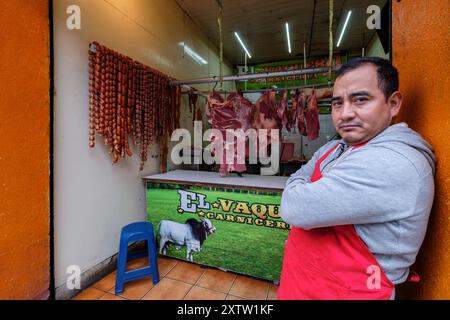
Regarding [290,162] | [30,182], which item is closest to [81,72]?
[30,182]

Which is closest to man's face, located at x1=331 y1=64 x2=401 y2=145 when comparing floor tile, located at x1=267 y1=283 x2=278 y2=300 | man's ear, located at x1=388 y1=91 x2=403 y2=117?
man's ear, located at x1=388 y1=91 x2=403 y2=117

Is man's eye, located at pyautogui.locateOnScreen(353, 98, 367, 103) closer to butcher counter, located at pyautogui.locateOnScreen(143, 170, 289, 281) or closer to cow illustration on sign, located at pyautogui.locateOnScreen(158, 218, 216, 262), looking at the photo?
butcher counter, located at pyautogui.locateOnScreen(143, 170, 289, 281)

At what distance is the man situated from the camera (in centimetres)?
77

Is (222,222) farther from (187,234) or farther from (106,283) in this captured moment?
(106,283)

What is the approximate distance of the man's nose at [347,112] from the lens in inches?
37.2

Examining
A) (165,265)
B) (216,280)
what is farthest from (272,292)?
(165,265)

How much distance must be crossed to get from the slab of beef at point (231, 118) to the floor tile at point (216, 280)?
4.30 ft

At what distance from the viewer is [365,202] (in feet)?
2.55

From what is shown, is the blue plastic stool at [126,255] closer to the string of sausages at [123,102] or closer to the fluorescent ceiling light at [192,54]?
the string of sausages at [123,102]

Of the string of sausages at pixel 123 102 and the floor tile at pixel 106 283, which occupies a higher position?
the string of sausages at pixel 123 102

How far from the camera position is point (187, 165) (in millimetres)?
4078

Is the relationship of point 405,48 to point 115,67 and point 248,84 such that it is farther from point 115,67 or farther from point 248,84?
point 248,84

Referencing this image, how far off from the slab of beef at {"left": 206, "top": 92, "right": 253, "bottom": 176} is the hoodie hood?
6.69ft

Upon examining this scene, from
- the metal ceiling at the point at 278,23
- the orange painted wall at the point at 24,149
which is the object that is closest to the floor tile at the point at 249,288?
the orange painted wall at the point at 24,149
